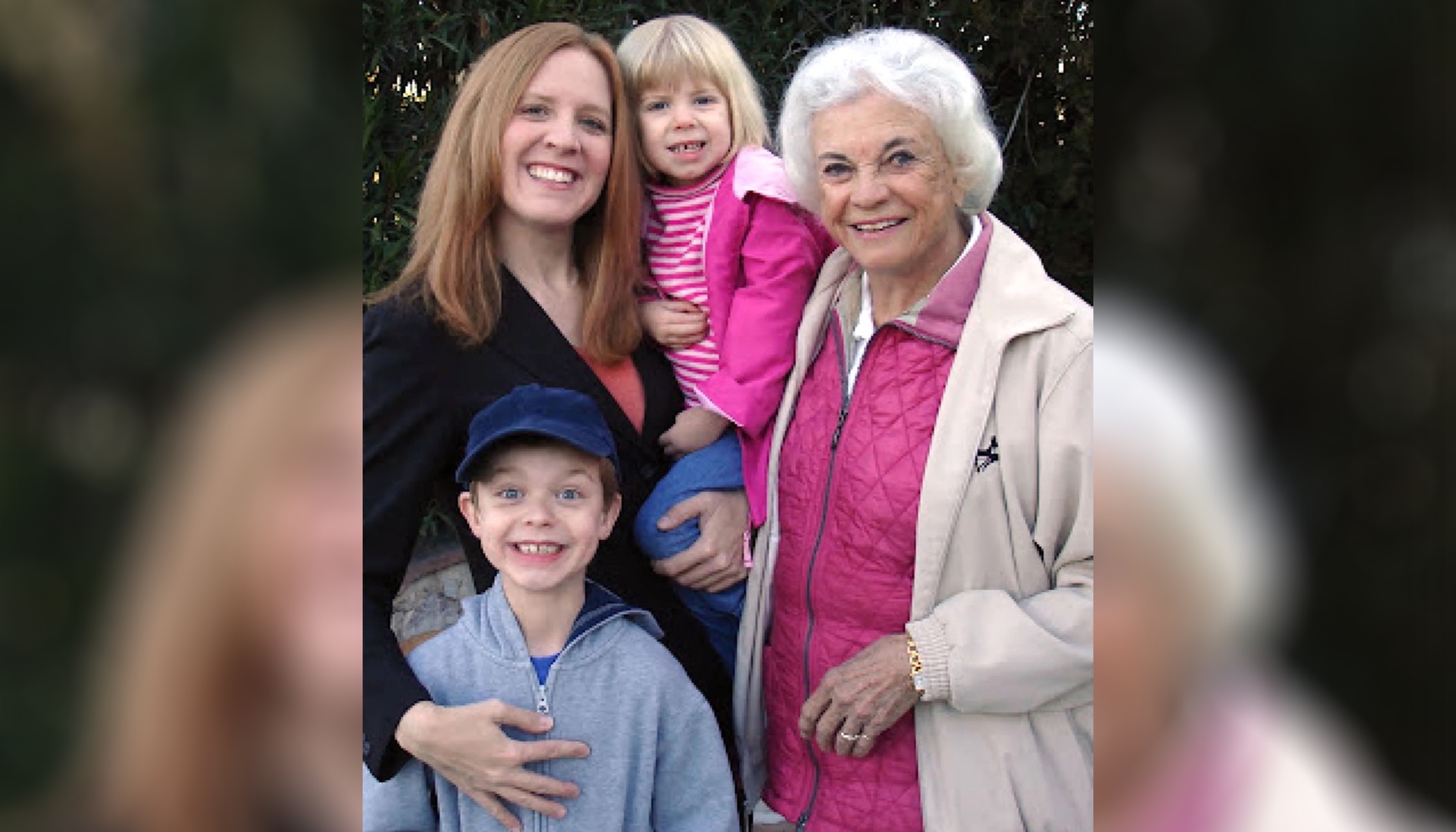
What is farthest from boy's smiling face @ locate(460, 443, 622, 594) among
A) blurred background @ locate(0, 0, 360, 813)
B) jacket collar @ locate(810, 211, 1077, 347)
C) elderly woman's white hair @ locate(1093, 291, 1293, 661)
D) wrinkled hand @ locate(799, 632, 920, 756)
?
elderly woman's white hair @ locate(1093, 291, 1293, 661)

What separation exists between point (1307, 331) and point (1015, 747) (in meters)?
1.44

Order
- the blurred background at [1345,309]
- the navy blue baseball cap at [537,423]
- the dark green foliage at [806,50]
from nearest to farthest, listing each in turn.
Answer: the blurred background at [1345,309], the dark green foliage at [806,50], the navy blue baseball cap at [537,423]

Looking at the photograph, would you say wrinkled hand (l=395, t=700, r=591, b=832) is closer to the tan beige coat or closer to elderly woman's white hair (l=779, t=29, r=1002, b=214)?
the tan beige coat

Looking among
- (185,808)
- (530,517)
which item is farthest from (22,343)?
(530,517)

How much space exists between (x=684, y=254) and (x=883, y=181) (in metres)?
0.36

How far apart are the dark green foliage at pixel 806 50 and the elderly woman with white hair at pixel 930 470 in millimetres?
43

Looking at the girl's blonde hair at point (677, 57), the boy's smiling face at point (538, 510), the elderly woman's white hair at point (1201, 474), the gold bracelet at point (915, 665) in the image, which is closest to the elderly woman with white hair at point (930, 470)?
the gold bracelet at point (915, 665)

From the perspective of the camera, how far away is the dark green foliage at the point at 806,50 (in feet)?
5.56

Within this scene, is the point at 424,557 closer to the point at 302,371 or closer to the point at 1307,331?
the point at 302,371

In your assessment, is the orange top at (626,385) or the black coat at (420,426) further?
the orange top at (626,385)

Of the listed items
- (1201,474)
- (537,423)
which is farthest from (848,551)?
(1201,474)

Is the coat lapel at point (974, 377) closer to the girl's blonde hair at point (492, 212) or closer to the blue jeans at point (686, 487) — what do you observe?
the blue jeans at point (686, 487)

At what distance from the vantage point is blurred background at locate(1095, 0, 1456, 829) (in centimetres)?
52

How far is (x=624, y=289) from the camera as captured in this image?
1932mm
